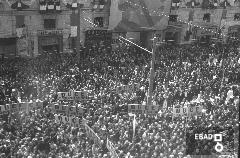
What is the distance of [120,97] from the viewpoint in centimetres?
2241

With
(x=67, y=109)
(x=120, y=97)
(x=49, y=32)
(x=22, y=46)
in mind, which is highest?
(x=49, y=32)

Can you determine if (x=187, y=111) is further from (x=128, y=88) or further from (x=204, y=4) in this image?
(x=204, y=4)

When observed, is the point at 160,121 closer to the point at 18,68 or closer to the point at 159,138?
the point at 159,138

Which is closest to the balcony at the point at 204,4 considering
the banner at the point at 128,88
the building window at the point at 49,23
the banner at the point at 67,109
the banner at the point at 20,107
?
the building window at the point at 49,23

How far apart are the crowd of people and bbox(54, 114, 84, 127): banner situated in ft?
A: 1.11

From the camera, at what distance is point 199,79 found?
26.4 meters

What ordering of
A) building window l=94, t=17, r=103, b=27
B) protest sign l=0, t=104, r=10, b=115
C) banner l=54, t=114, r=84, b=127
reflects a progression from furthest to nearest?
building window l=94, t=17, r=103, b=27 → protest sign l=0, t=104, r=10, b=115 → banner l=54, t=114, r=84, b=127

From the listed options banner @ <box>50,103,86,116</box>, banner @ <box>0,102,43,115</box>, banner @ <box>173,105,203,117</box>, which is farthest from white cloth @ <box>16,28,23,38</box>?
banner @ <box>173,105,203,117</box>

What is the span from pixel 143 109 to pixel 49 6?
15.3 m

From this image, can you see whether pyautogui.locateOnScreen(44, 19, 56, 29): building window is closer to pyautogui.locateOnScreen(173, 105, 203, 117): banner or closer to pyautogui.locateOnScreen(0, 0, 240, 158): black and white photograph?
pyautogui.locateOnScreen(0, 0, 240, 158): black and white photograph

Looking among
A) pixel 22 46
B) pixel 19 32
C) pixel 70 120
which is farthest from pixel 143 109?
pixel 22 46

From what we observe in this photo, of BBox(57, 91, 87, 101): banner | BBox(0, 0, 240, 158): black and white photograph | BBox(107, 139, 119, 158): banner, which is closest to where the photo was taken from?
BBox(107, 139, 119, 158): banner

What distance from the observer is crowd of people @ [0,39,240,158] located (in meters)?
16.7

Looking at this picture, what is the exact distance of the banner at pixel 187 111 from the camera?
20.0 m
